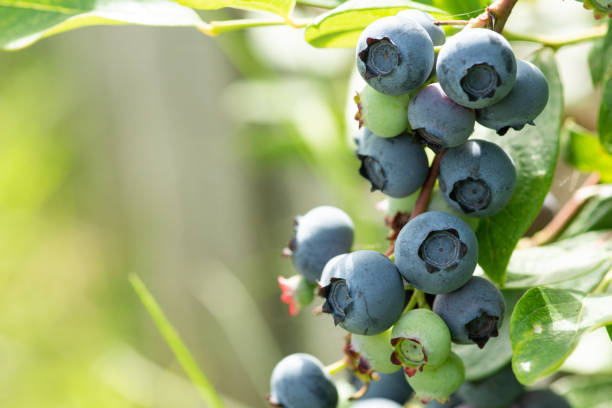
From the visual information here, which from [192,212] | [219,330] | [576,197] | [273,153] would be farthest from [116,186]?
[576,197]

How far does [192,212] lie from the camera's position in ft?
7.28

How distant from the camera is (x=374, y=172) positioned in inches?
15.4

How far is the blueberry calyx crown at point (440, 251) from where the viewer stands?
0.34 m

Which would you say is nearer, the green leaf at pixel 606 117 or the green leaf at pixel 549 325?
the green leaf at pixel 549 325

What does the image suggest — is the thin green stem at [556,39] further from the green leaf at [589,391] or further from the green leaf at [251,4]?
the green leaf at [589,391]

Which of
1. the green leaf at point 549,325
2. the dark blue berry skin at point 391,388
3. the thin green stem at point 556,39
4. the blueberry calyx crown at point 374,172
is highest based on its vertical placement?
the thin green stem at point 556,39

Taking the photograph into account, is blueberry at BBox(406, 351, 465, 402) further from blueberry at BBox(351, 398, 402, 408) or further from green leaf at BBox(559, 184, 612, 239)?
green leaf at BBox(559, 184, 612, 239)

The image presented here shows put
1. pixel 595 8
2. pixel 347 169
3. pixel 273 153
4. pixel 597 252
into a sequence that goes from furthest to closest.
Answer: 1. pixel 273 153
2. pixel 347 169
3. pixel 597 252
4. pixel 595 8

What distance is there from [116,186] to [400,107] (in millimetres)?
2506

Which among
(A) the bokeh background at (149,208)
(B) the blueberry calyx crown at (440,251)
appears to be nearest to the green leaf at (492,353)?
(B) the blueberry calyx crown at (440,251)

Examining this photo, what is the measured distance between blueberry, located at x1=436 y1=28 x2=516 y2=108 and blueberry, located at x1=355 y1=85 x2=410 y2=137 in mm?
40

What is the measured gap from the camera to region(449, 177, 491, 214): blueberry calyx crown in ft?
1.21

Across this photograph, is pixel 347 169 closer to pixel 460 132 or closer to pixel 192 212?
pixel 460 132

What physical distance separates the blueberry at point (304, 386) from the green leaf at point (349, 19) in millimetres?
230
